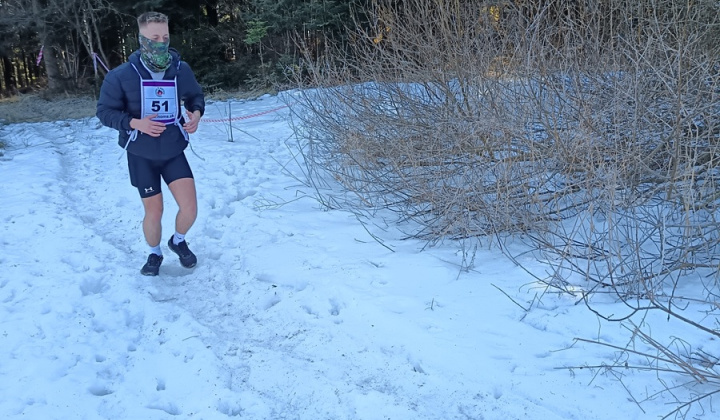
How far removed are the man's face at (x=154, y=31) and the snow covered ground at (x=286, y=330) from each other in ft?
5.52

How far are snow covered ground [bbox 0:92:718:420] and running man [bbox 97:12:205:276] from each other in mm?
588

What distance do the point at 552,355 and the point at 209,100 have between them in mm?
11941

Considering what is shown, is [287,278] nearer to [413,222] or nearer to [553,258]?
[413,222]

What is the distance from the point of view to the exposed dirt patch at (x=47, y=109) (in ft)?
40.9

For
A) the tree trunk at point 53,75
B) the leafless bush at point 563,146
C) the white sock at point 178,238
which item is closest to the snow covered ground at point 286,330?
the white sock at point 178,238

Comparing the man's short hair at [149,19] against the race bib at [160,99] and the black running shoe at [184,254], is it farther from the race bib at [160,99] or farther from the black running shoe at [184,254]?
the black running shoe at [184,254]

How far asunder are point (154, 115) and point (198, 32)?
1250 centimetres

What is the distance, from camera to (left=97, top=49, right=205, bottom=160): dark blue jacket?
3.68 meters

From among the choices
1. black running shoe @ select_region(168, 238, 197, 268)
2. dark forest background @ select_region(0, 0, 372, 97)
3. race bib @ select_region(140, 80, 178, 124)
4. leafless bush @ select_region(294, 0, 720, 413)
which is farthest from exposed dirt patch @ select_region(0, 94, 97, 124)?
race bib @ select_region(140, 80, 178, 124)

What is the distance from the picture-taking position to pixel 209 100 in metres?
13.5

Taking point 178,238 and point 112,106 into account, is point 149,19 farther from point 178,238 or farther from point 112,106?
point 178,238

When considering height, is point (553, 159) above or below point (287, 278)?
above

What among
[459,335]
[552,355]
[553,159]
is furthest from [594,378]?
[553,159]

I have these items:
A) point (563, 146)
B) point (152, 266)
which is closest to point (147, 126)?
point (152, 266)
